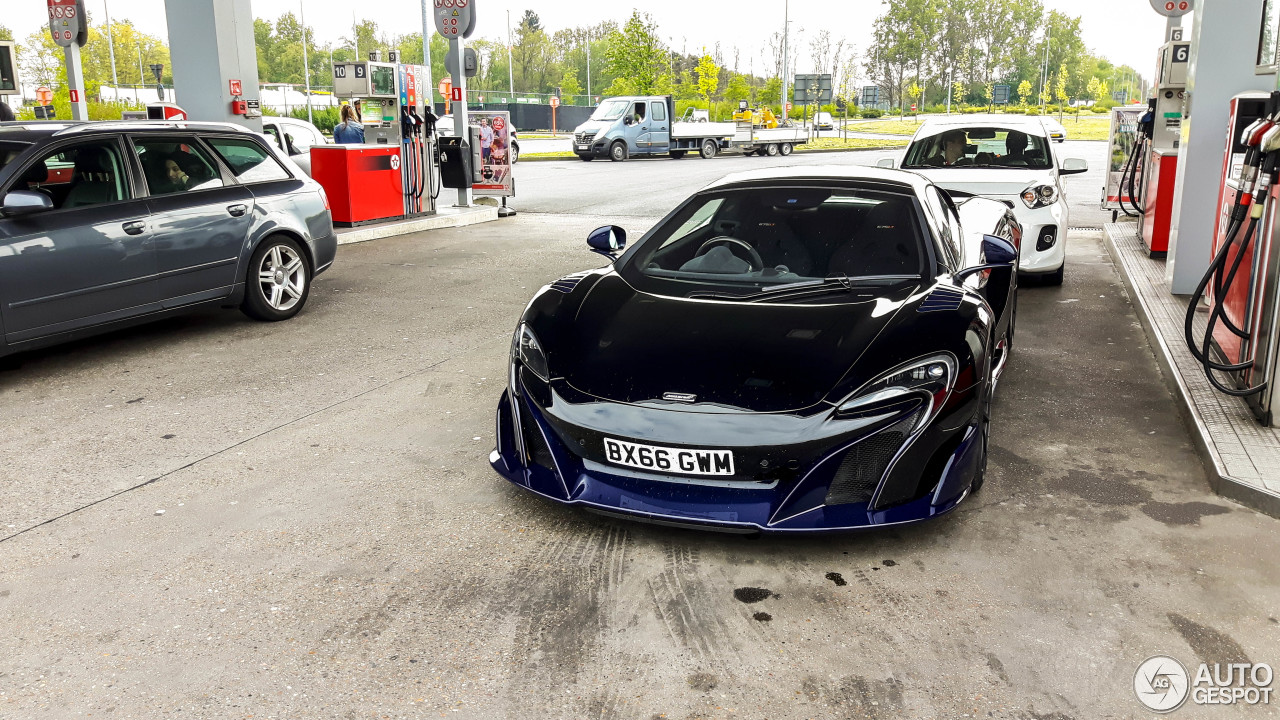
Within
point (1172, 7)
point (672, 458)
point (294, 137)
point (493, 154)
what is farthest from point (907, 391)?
point (1172, 7)

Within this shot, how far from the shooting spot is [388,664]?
289 cm

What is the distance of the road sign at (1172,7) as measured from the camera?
14562mm

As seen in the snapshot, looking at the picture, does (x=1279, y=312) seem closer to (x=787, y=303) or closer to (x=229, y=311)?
(x=787, y=303)

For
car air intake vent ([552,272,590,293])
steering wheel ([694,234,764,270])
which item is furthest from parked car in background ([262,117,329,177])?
steering wheel ([694,234,764,270])

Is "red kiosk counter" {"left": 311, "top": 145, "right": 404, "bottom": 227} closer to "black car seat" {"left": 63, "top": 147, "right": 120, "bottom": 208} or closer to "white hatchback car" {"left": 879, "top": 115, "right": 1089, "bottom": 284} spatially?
"black car seat" {"left": 63, "top": 147, "right": 120, "bottom": 208}

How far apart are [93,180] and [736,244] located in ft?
14.2

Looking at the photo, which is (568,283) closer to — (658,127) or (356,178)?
(356,178)

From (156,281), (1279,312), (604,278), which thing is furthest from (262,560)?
(1279,312)

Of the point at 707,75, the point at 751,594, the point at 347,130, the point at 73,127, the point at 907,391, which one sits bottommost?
the point at 751,594

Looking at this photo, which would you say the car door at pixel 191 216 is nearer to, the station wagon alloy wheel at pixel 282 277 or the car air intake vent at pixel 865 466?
the station wagon alloy wheel at pixel 282 277

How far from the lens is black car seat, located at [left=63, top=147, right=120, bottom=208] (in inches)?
247

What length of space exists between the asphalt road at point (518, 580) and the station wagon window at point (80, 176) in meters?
1.28

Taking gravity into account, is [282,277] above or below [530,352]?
below

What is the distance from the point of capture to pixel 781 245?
4695mm
